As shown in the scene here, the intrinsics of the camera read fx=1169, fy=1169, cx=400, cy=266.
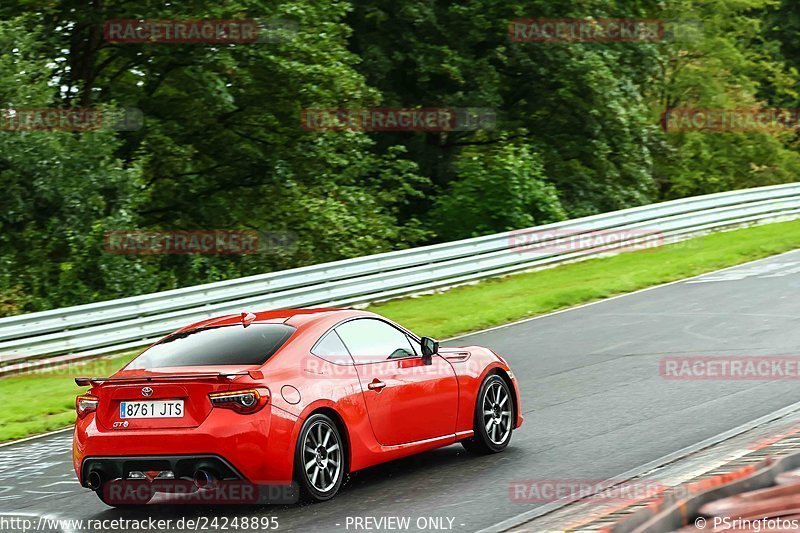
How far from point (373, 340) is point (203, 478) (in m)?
1.89

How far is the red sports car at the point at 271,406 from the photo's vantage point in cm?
770

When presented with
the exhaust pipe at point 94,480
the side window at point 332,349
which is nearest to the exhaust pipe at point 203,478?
the exhaust pipe at point 94,480

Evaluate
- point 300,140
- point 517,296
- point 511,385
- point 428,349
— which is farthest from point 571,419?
point 300,140

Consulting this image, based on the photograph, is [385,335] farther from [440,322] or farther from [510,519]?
[440,322]

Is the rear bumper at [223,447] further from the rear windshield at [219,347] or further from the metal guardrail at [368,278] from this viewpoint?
the metal guardrail at [368,278]

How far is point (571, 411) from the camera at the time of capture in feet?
36.7

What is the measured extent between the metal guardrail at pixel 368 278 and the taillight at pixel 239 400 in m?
9.56

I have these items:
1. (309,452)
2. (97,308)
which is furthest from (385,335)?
(97,308)

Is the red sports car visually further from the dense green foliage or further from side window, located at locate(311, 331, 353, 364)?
the dense green foliage

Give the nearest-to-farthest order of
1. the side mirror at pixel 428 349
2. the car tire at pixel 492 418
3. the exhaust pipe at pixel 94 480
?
the exhaust pipe at pixel 94 480, the side mirror at pixel 428 349, the car tire at pixel 492 418

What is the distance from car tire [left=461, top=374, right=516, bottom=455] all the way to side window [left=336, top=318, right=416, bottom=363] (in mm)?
830

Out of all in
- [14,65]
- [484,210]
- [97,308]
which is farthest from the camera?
[484,210]

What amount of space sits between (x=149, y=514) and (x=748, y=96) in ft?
140

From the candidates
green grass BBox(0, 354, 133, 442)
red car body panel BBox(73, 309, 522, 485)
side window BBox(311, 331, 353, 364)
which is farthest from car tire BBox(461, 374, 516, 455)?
green grass BBox(0, 354, 133, 442)
